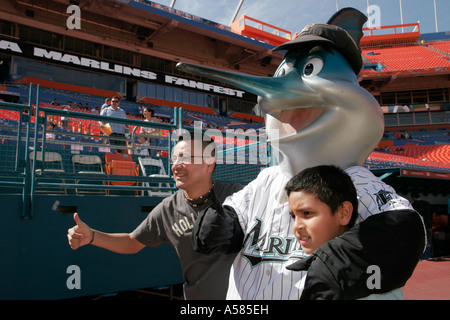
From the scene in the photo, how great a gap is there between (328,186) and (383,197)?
0.20 m

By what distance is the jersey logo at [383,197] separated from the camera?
1078 mm

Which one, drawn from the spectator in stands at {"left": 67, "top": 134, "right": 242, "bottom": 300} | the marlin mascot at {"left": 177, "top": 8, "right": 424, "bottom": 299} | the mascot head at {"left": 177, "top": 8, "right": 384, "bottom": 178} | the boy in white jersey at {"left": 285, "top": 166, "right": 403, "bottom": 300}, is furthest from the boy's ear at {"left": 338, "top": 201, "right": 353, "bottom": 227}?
the spectator in stands at {"left": 67, "top": 134, "right": 242, "bottom": 300}

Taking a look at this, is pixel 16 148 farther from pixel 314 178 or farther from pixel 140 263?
pixel 314 178

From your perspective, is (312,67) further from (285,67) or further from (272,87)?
(272,87)

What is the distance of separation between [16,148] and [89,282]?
5.29 feet

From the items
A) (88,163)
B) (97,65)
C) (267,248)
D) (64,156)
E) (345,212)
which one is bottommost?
(267,248)

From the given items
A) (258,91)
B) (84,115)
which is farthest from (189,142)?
(84,115)

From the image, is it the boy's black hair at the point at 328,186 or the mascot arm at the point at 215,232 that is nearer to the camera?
the boy's black hair at the point at 328,186

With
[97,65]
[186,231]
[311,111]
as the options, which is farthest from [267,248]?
[97,65]

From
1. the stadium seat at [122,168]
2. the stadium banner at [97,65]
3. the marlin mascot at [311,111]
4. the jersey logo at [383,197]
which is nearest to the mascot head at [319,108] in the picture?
the marlin mascot at [311,111]

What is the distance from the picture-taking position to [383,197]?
110 centimetres

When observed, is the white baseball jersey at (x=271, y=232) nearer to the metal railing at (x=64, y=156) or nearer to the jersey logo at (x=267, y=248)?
the jersey logo at (x=267, y=248)

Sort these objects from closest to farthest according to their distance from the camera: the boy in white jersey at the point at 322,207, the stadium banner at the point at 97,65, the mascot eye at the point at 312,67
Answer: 1. the boy in white jersey at the point at 322,207
2. the mascot eye at the point at 312,67
3. the stadium banner at the point at 97,65

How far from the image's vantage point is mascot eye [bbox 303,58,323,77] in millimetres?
1433
